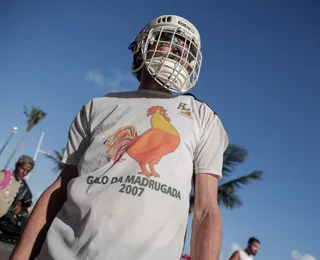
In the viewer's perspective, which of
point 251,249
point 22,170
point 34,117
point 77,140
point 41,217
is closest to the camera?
point 41,217

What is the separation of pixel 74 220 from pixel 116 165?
0.31 m

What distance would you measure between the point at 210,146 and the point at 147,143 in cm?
32

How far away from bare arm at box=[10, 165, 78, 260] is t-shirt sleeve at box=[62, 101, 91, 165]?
0.17 ft

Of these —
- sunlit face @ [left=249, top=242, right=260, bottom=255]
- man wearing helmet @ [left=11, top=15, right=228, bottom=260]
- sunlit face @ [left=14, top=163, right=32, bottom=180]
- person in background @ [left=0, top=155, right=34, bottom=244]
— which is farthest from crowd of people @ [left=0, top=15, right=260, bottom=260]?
sunlit face @ [left=249, top=242, right=260, bottom=255]

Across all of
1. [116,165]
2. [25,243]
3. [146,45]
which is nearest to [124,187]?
[116,165]

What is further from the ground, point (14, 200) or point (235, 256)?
point (235, 256)

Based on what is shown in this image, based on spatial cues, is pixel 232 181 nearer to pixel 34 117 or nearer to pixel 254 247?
pixel 254 247

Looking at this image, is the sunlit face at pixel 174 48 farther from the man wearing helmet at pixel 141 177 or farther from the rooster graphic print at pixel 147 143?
the rooster graphic print at pixel 147 143

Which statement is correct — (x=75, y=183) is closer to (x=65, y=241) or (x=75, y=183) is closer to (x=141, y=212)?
(x=65, y=241)

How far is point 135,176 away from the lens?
1.35 metres

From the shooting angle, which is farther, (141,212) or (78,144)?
(78,144)

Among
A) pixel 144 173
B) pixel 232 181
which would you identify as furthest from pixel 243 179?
pixel 144 173

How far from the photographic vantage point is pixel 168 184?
4.39ft

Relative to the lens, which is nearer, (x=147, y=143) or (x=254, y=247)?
(x=147, y=143)
